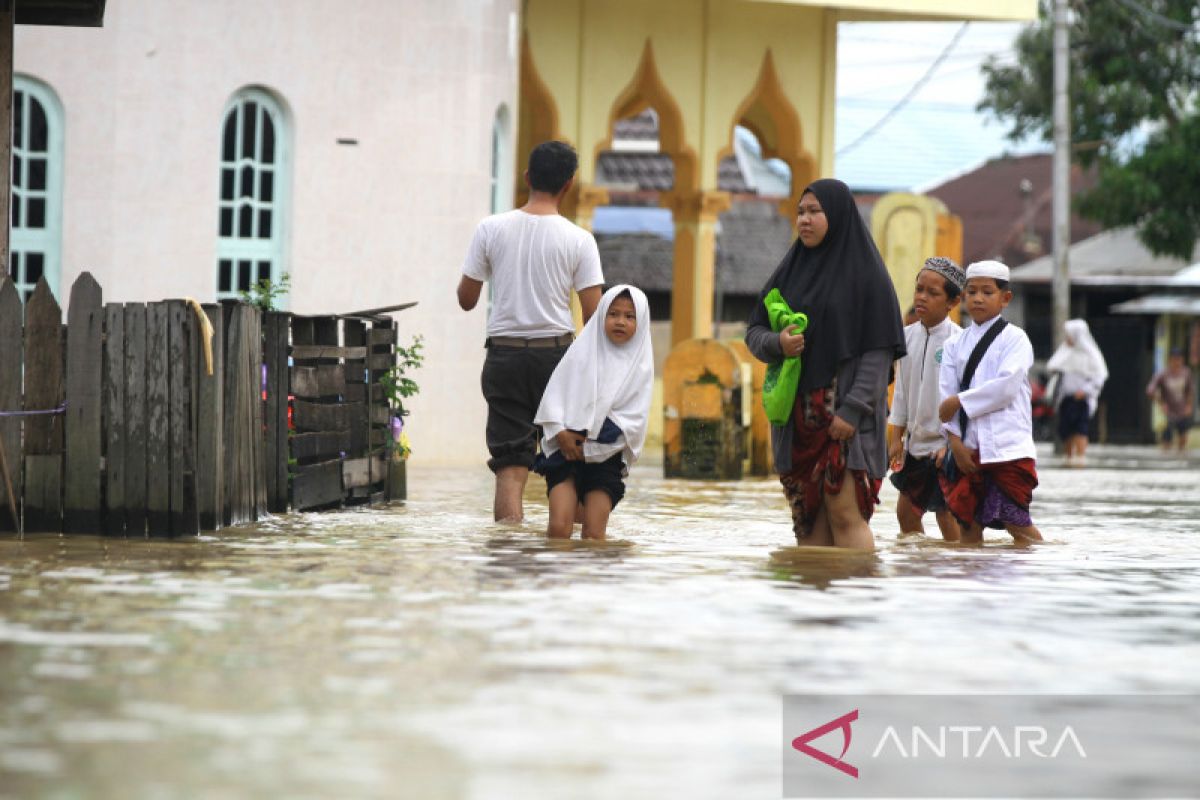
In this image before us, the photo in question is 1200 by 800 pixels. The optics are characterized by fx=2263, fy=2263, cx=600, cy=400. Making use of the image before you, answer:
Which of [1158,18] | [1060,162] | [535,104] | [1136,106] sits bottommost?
[535,104]

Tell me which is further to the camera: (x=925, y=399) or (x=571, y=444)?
(x=925, y=399)

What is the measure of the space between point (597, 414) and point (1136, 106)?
32.1 m

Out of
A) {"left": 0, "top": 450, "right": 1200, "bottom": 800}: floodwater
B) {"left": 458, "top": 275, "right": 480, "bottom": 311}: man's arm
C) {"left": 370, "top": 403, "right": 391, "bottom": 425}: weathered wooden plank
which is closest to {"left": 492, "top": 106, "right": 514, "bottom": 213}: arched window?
{"left": 370, "top": 403, "right": 391, "bottom": 425}: weathered wooden plank

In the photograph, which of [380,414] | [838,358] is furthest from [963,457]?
[380,414]

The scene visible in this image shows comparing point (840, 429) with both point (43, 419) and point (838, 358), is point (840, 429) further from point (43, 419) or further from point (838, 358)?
point (43, 419)

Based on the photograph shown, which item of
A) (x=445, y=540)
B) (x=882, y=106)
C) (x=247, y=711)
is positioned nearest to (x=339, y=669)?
(x=247, y=711)

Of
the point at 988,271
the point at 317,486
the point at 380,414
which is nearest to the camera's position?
the point at 988,271

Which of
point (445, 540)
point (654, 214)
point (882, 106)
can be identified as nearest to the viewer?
point (445, 540)

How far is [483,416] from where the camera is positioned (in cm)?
2069

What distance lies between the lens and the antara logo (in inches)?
173

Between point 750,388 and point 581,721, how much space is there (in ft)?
49.5

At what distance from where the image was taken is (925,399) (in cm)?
1112

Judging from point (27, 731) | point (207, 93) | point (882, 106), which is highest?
point (882, 106)

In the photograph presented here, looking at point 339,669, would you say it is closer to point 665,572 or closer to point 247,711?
point 247,711
